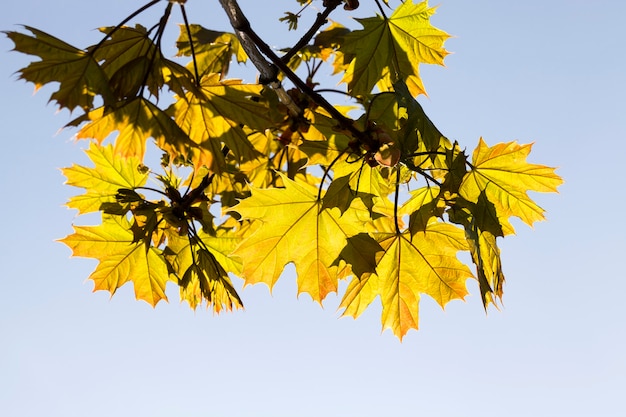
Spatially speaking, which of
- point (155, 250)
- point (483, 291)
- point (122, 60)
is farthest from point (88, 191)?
point (483, 291)

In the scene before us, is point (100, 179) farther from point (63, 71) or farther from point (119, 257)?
point (63, 71)

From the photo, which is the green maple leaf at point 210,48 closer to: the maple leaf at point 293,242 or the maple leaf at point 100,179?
the maple leaf at point 100,179

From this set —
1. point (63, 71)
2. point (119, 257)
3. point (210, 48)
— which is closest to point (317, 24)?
point (210, 48)

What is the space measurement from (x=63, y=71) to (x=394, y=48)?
988 mm

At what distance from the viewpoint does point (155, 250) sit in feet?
6.44

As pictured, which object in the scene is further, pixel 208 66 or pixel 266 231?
pixel 208 66

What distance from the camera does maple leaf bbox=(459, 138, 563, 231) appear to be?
68.4 inches

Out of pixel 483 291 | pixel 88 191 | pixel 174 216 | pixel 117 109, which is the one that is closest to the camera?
pixel 117 109

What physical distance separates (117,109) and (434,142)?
29.1 inches

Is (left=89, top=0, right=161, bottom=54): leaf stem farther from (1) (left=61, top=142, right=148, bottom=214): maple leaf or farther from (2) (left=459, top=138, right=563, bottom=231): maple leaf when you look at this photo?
(2) (left=459, top=138, right=563, bottom=231): maple leaf

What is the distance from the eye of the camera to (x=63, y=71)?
1.22 metres

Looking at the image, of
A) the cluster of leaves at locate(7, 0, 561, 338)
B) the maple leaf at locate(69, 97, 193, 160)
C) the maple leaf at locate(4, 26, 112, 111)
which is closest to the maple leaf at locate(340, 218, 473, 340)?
the cluster of leaves at locate(7, 0, 561, 338)

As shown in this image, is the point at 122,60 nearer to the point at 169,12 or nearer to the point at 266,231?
the point at 169,12

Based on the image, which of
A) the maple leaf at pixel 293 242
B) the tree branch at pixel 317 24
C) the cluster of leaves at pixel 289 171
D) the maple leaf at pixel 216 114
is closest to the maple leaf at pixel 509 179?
the cluster of leaves at pixel 289 171
